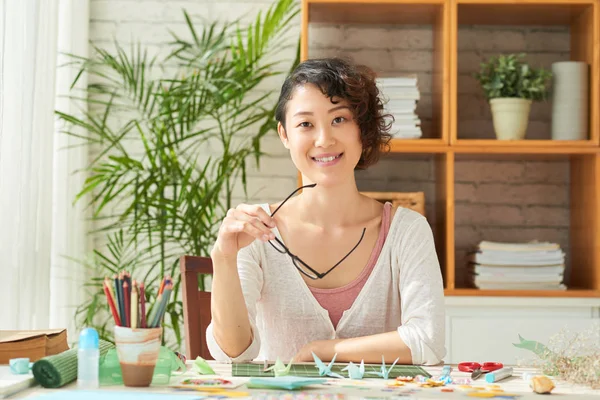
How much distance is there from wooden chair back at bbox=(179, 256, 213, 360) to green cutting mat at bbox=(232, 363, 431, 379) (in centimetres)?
56

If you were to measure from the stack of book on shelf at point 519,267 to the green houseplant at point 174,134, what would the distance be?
0.98 meters

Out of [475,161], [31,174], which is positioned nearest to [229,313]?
[31,174]

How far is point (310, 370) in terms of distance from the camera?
1.46 m

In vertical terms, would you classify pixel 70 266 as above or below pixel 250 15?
below

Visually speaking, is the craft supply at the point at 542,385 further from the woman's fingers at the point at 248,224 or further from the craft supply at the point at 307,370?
the woman's fingers at the point at 248,224

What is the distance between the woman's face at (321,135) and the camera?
1.90m

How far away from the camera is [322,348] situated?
5.37 ft

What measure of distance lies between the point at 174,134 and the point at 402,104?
86cm

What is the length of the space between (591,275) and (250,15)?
171 cm

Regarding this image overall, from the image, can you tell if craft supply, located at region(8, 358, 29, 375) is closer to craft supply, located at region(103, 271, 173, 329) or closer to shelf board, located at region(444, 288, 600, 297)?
craft supply, located at region(103, 271, 173, 329)

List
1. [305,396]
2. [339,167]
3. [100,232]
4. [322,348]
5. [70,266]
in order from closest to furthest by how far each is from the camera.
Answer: [305,396], [322,348], [339,167], [70,266], [100,232]

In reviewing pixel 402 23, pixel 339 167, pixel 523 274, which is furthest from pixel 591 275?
pixel 339 167

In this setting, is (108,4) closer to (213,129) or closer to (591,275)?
(213,129)

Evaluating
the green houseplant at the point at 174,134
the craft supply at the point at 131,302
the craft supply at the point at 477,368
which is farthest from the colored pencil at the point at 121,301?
the green houseplant at the point at 174,134
